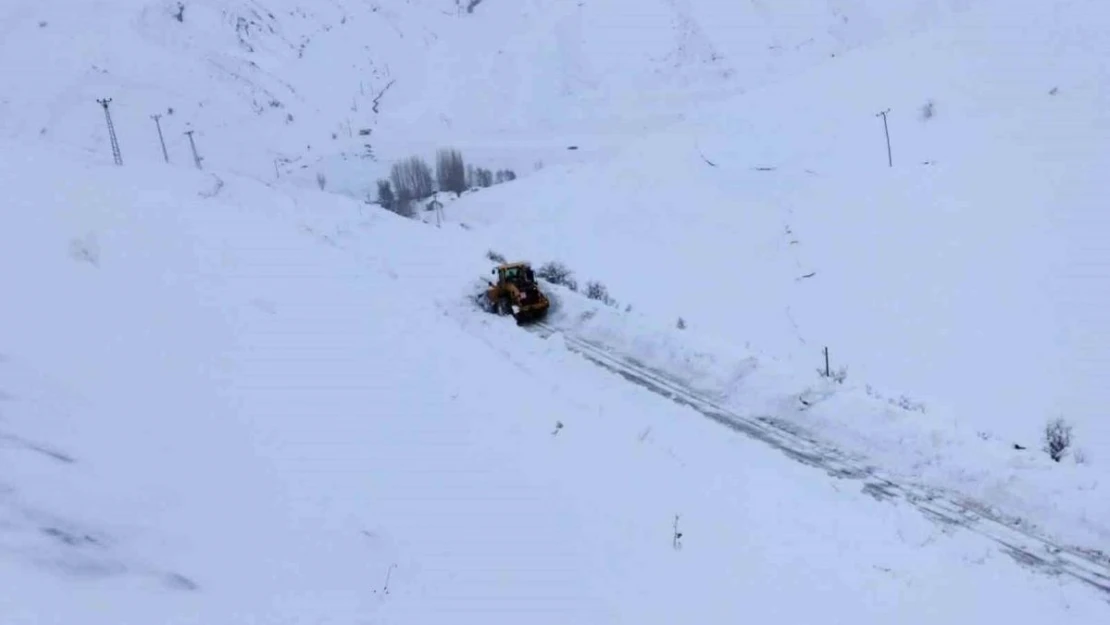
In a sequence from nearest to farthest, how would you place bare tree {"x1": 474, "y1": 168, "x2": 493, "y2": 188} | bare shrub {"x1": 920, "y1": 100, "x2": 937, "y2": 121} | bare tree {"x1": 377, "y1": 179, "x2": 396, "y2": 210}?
bare shrub {"x1": 920, "y1": 100, "x2": 937, "y2": 121} < bare tree {"x1": 377, "y1": 179, "x2": 396, "y2": 210} < bare tree {"x1": 474, "y1": 168, "x2": 493, "y2": 188}

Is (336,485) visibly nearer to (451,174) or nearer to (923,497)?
(923,497)

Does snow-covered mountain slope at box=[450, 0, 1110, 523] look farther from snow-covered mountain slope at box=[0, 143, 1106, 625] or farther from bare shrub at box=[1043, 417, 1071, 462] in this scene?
snow-covered mountain slope at box=[0, 143, 1106, 625]

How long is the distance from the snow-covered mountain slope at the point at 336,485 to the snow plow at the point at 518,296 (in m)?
9.39

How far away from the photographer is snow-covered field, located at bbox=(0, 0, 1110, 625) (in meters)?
5.74

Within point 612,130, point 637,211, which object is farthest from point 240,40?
point 637,211

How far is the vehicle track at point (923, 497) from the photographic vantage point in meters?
9.69

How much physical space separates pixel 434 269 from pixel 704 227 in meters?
18.5

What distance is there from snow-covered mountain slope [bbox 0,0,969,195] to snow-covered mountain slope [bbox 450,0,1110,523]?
34736 millimetres

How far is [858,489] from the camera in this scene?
12.1 meters

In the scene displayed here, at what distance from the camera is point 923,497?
38.2ft

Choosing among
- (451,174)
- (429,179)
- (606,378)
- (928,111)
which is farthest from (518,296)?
(429,179)

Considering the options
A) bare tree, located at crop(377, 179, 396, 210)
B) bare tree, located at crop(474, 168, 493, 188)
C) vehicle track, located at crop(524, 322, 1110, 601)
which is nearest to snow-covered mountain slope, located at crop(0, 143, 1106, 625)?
vehicle track, located at crop(524, 322, 1110, 601)

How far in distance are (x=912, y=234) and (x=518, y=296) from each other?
63.5ft

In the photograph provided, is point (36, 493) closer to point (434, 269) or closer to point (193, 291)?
point (193, 291)
